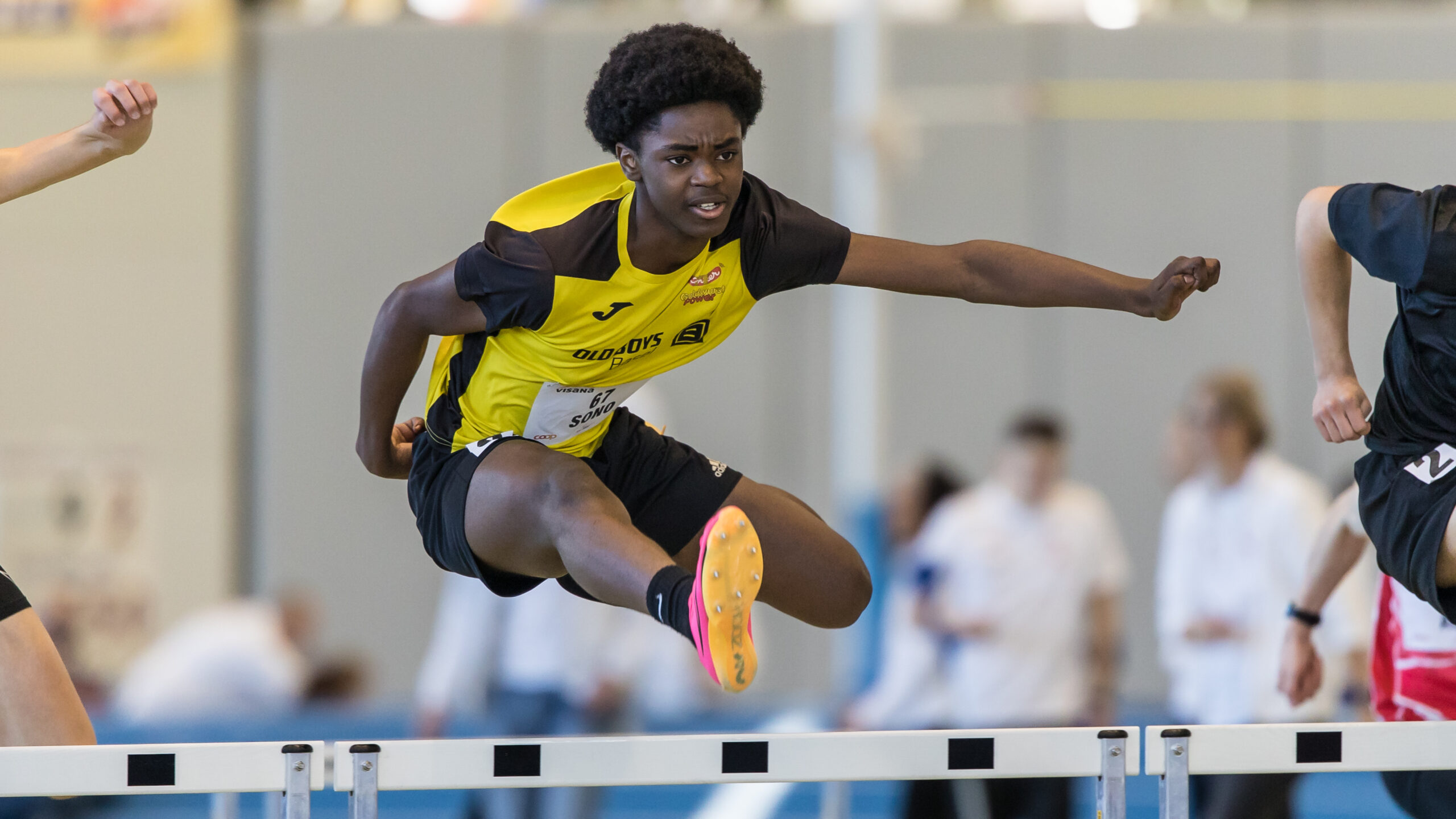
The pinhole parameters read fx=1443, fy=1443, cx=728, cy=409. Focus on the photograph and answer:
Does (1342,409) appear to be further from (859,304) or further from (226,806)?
(859,304)

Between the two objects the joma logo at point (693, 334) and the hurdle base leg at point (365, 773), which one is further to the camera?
the joma logo at point (693, 334)

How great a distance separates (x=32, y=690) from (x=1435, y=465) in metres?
2.82

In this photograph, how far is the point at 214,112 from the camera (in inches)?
378

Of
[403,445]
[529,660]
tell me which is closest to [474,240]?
[529,660]

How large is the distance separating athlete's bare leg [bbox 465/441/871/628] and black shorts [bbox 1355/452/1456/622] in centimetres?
105

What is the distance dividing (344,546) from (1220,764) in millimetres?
7734

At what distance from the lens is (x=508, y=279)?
272 cm

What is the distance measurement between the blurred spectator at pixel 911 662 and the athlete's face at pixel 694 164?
3316mm

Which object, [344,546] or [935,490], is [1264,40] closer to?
[935,490]

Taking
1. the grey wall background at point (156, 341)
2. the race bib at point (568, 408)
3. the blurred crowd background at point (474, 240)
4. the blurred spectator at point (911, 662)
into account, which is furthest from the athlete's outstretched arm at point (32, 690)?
the grey wall background at point (156, 341)

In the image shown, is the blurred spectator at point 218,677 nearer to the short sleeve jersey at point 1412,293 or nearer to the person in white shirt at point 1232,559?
the person in white shirt at point 1232,559

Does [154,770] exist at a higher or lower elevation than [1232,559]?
lower

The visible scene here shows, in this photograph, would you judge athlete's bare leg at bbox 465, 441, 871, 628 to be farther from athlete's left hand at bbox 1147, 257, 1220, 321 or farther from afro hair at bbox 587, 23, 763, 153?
athlete's left hand at bbox 1147, 257, 1220, 321

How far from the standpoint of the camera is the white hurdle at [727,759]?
106 inches
